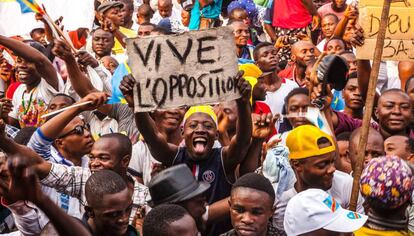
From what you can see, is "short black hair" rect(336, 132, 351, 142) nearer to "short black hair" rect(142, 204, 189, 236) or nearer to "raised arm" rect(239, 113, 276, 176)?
"raised arm" rect(239, 113, 276, 176)

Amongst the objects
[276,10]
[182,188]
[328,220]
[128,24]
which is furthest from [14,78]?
[328,220]

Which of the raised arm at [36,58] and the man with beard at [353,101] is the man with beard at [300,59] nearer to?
the man with beard at [353,101]

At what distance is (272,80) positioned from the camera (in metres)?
8.81

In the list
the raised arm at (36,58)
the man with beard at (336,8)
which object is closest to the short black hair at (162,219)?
the raised arm at (36,58)

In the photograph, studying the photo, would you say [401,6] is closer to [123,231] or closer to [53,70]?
[53,70]

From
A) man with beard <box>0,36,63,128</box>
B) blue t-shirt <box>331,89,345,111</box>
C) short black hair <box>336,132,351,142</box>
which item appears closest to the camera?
short black hair <box>336,132,351,142</box>

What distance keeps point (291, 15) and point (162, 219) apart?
830 cm

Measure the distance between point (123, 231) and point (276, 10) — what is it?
798cm

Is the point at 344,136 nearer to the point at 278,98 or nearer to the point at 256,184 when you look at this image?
the point at 278,98

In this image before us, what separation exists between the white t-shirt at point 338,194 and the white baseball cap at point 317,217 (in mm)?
1073

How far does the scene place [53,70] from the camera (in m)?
7.90

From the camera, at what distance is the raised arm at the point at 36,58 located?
719 centimetres

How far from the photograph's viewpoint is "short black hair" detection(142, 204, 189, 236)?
427 centimetres

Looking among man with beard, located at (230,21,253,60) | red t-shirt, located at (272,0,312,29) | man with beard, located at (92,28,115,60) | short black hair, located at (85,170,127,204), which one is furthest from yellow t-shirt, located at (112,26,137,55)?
short black hair, located at (85,170,127,204)
